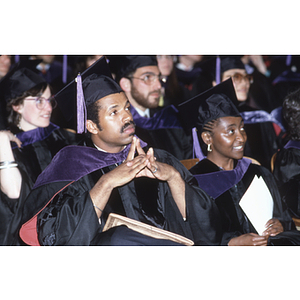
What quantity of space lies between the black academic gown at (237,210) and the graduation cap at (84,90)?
1134 millimetres

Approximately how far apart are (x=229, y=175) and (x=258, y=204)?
406 millimetres

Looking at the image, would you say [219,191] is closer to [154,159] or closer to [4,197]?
[154,159]

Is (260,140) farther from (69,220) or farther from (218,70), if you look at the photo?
(69,220)

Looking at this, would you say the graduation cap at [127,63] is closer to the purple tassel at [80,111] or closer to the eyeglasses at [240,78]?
the purple tassel at [80,111]

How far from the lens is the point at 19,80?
140 inches

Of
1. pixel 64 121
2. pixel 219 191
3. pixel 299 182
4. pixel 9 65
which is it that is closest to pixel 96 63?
A: pixel 64 121

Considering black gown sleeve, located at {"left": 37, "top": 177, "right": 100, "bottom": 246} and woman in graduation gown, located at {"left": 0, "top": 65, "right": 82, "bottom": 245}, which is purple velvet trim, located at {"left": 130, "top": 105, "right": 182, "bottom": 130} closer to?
woman in graduation gown, located at {"left": 0, "top": 65, "right": 82, "bottom": 245}

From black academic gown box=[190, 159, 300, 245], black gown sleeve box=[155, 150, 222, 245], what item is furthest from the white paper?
black gown sleeve box=[155, 150, 222, 245]

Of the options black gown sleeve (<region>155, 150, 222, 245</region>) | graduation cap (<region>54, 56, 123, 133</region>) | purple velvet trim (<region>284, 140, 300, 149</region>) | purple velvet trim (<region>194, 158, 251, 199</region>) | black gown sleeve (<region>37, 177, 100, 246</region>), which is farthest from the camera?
purple velvet trim (<region>284, 140, 300, 149</region>)

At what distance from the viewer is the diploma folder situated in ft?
11.1

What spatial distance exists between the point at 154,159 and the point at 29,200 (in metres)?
1.20

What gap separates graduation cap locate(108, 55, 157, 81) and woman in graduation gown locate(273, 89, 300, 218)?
1.48 metres

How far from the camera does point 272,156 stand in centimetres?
388

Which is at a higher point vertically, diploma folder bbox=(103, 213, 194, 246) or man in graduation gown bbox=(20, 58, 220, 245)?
man in graduation gown bbox=(20, 58, 220, 245)
